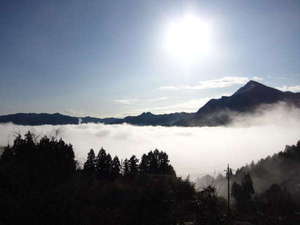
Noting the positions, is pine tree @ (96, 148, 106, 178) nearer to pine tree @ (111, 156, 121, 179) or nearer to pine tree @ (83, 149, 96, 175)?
pine tree @ (83, 149, 96, 175)

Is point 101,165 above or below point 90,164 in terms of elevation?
below

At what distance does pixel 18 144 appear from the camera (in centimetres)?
4559

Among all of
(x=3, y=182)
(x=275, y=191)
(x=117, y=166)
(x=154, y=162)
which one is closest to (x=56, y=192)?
(x=3, y=182)

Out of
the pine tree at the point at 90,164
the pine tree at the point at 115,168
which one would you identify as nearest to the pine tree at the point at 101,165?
the pine tree at the point at 90,164

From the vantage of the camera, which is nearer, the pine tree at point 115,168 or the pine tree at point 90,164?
the pine tree at point 115,168

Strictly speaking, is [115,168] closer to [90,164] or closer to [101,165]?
[101,165]

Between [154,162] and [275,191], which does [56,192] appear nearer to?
[154,162]

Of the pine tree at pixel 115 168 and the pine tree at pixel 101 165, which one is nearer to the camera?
the pine tree at pixel 115 168

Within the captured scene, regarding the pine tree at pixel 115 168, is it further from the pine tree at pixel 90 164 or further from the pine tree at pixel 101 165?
the pine tree at pixel 90 164

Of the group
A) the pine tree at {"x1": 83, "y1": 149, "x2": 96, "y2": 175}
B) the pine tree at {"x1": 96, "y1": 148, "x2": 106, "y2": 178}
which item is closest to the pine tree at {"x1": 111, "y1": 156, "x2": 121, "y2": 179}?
the pine tree at {"x1": 96, "y1": 148, "x2": 106, "y2": 178}

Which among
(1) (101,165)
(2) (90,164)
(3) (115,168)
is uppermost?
(2) (90,164)

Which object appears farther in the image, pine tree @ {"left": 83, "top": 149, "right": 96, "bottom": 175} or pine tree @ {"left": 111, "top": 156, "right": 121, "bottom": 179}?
pine tree @ {"left": 83, "top": 149, "right": 96, "bottom": 175}

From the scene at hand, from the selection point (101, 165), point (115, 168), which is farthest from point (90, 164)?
point (115, 168)

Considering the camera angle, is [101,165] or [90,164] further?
[90,164]
